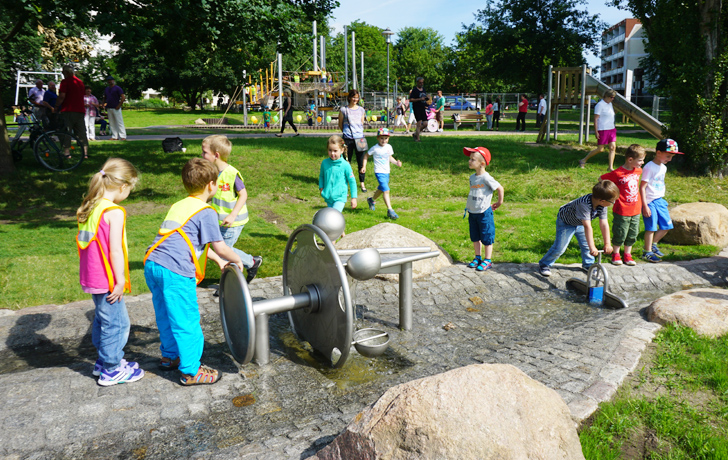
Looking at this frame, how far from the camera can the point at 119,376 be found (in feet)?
12.9

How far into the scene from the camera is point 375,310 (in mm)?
5840

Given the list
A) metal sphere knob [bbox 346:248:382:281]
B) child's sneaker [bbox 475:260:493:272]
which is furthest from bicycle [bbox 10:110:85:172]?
metal sphere knob [bbox 346:248:382:281]

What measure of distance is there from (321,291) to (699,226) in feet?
21.7

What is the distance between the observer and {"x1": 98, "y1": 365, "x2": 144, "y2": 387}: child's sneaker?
12.8ft

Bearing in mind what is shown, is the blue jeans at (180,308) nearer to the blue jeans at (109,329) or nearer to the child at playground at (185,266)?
the child at playground at (185,266)

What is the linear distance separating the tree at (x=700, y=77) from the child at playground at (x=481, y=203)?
9.02 meters

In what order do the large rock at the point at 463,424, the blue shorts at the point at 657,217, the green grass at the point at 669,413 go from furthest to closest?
the blue shorts at the point at 657,217
the green grass at the point at 669,413
the large rock at the point at 463,424

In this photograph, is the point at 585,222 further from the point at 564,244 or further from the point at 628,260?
the point at 628,260

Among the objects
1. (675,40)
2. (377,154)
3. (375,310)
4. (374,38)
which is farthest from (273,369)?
(374,38)

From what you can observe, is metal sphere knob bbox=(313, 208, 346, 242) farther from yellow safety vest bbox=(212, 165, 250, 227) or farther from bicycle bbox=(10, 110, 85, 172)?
bicycle bbox=(10, 110, 85, 172)

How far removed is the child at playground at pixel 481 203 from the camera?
21.4 ft

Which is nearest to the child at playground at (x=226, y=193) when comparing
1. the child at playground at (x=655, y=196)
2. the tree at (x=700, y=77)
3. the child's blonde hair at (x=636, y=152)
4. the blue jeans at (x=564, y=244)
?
the blue jeans at (x=564, y=244)

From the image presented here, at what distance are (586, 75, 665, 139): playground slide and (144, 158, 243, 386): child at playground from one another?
1540cm

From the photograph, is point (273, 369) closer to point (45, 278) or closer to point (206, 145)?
point (206, 145)
